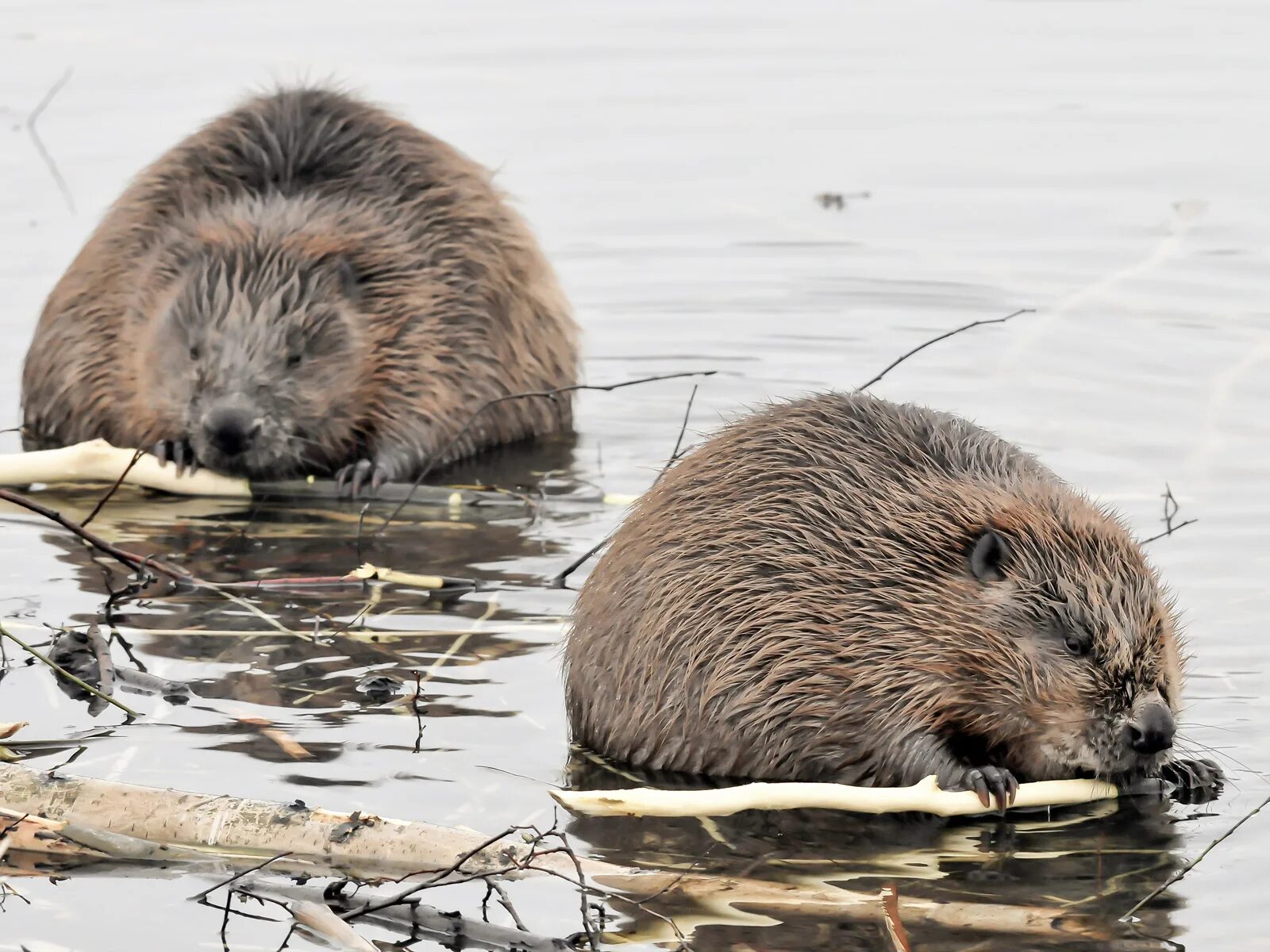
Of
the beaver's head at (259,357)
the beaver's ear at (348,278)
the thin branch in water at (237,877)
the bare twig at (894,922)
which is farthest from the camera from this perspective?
the beaver's ear at (348,278)

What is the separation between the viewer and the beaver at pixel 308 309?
7129 mm

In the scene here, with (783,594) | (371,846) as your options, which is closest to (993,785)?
(783,594)

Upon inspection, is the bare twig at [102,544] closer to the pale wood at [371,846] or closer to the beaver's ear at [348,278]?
the pale wood at [371,846]

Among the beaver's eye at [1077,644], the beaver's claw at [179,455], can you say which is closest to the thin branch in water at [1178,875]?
the beaver's eye at [1077,644]

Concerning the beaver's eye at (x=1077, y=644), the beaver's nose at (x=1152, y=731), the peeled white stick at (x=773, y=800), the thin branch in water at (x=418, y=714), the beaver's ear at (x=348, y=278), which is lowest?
the thin branch in water at (x=418, y=714)

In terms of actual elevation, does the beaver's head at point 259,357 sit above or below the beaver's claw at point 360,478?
above

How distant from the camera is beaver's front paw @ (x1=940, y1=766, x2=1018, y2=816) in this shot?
435 centimetres

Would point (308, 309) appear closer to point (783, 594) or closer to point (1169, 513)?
point (1169, 513)

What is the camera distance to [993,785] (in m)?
4.36

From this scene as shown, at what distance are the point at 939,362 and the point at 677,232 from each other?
7.16 ft

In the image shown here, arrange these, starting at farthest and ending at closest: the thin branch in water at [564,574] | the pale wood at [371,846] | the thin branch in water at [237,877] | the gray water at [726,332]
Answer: the thin branch in water at [564,574], the gray water at [726,332], the pale wood at [371,846], the thin branch in water at [237,877]

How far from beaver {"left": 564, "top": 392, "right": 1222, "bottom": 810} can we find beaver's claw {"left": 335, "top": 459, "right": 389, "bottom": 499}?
2.32m

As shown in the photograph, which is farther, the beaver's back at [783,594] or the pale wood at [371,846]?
the beaver's back at [783,594]

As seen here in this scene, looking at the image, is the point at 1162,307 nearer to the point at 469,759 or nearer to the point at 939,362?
the point at 939,362
